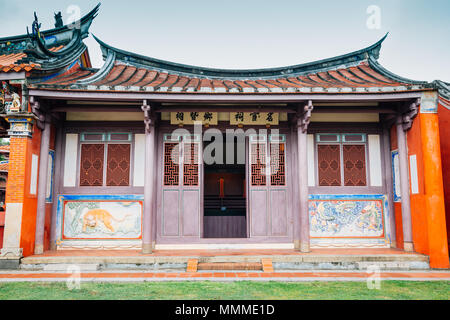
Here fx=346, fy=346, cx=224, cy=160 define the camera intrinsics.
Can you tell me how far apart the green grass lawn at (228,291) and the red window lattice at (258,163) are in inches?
111

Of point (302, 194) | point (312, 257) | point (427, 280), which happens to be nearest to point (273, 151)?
point (302, 194)

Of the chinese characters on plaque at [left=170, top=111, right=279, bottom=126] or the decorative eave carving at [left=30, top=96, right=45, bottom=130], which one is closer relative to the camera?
the decorative eave carving at [left=30, top=96, right=45, bottom=130]

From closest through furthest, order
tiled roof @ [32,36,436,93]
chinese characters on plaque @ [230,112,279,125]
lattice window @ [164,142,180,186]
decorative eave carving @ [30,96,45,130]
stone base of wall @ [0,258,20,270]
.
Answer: stone base of wall @ [0,258,20,270]
decorative eave carving @ [30,96,45,130]
tiled roof @ [32,36,436,93]
lattice window @ [164,142,180,186]
chinese characters on plaque @ [230,112,279,125]

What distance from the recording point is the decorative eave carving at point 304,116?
6.87 metres

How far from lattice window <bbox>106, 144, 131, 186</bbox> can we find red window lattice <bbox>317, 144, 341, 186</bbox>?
14.3 feet

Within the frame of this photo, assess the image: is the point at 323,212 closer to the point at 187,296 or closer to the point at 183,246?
the point at 183,246

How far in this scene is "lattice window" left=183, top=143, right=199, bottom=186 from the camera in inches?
309

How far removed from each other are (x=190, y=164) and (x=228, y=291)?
138 inches

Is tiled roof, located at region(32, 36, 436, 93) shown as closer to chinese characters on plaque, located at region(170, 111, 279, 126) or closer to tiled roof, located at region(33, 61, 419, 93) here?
tiled roof, located at region(33, 61, 419, 93)

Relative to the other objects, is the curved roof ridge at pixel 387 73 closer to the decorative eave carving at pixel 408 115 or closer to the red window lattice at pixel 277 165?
the decorative eave carving at pixel 408 115

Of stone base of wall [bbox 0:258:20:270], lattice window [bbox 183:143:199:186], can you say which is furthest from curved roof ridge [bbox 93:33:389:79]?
stone base of wall [bbox 0:258:20:270]

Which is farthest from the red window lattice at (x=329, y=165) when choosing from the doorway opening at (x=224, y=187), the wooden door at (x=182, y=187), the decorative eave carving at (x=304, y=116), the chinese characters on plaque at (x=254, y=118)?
the doorway opening at (x=224, y=187)

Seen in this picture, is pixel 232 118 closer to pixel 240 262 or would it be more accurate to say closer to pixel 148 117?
pixel 148 117

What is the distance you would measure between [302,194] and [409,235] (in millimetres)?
2338
